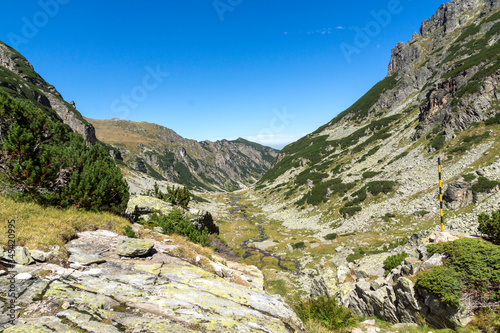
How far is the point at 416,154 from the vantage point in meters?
65.1

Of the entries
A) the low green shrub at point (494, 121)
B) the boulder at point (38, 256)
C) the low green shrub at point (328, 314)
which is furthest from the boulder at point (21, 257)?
the low green shrub at point (494, 121)

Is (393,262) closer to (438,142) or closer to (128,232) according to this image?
(128,232)

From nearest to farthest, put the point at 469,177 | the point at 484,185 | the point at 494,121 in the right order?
the point at 484,185
the point at 469,177
the point at 494,121

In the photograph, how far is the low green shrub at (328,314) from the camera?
33.5ft

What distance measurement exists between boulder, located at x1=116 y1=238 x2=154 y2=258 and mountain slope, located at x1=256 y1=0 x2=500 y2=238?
3916cm

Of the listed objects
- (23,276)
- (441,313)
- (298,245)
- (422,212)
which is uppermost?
(23,276)

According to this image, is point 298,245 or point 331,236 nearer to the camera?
point 298,245

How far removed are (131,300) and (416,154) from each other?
258 feet

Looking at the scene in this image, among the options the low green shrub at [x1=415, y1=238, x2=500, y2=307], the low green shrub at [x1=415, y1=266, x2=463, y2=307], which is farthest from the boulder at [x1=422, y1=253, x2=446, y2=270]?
the low green shrub at [x1=415, y1=266, x2=463, y2=307]

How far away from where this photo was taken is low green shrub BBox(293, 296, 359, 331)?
1020 centimetres

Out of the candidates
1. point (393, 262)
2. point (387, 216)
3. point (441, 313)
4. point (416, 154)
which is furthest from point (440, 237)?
point (416, 154)

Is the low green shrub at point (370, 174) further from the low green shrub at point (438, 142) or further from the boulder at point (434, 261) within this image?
the boulder at point (434, 261)

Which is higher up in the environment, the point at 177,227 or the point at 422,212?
the point at 177,227

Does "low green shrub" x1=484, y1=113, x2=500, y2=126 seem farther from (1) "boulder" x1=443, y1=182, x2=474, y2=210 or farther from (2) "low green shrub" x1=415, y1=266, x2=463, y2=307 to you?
(2) "low green shrub" x1=415, y1=266, x2=463, y2=307
